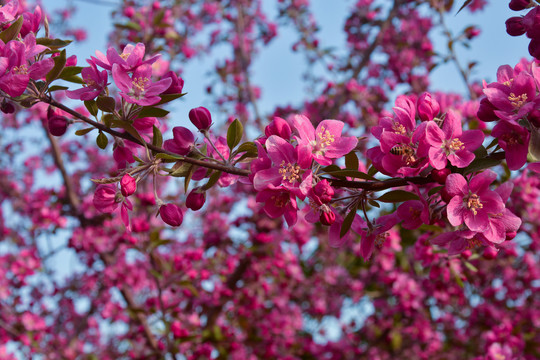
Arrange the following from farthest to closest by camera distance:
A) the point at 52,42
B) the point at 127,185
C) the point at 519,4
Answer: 1. the point at 52,42
2. the point at 519,4
3. the point at 127,185

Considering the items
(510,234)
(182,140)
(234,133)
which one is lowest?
(510,234)

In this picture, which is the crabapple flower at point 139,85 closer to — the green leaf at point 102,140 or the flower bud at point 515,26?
the green leaf at point 102,140

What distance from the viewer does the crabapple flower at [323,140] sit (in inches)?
50.9

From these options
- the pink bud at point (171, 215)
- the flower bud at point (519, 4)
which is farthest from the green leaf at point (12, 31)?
the flower bud at point (519, 4)

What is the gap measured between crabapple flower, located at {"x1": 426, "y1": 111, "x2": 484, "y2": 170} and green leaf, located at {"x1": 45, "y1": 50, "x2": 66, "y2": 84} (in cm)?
113

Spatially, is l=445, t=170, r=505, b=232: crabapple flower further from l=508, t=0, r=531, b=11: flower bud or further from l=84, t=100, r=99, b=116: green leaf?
l=84, t=100, r=99, b=116: green leaf

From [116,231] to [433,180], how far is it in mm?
3802

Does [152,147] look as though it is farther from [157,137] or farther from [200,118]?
[200,118]

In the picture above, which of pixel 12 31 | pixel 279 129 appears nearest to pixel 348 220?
pixel 279 129

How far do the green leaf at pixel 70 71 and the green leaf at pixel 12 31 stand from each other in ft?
0.55

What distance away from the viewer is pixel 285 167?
1229 mm

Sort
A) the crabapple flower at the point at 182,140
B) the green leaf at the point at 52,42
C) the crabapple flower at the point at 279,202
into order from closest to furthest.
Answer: the crabapple flower at the point at 279,202 → the crabapple flower at the point at 182,140 → the green leaf at the point at 52,42

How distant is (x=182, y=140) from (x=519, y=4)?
1201mm

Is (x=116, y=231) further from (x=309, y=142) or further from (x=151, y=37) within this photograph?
(x=309, y=142)
